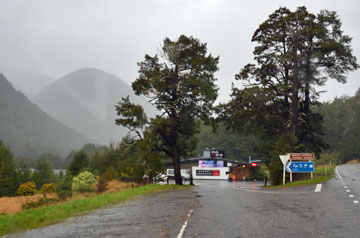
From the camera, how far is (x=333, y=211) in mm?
12125

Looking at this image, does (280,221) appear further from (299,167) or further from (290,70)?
(290,70)

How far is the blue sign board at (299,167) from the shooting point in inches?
1133

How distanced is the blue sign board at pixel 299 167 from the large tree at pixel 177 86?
9.27 m

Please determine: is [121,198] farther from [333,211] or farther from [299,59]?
[299,59]

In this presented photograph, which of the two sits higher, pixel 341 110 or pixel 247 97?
pixel 341 110

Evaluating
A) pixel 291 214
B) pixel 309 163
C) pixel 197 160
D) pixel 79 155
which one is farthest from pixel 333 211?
pixel 79 155

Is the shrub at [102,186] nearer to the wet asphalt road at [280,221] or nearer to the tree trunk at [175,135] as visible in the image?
the tree trunk at [175,135]

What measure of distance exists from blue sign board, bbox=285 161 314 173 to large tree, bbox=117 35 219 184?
9.27m

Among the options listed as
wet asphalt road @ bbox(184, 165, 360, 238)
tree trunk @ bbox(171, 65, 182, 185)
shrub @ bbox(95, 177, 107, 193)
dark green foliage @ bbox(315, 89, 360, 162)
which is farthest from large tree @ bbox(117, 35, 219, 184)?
dark green foliage @ bbox(315, 89, 360, 162)

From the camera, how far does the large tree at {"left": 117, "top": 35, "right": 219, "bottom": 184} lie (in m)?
33.9

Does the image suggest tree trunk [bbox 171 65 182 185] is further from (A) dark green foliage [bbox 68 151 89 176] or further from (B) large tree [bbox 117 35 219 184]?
(A) dark green foliage [bbox 68 151 89 176]

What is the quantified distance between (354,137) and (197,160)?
38.2m

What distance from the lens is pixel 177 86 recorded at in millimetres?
34344

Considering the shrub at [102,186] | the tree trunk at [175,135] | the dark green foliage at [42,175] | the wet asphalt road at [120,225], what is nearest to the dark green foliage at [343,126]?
the shrub at [102,186]
